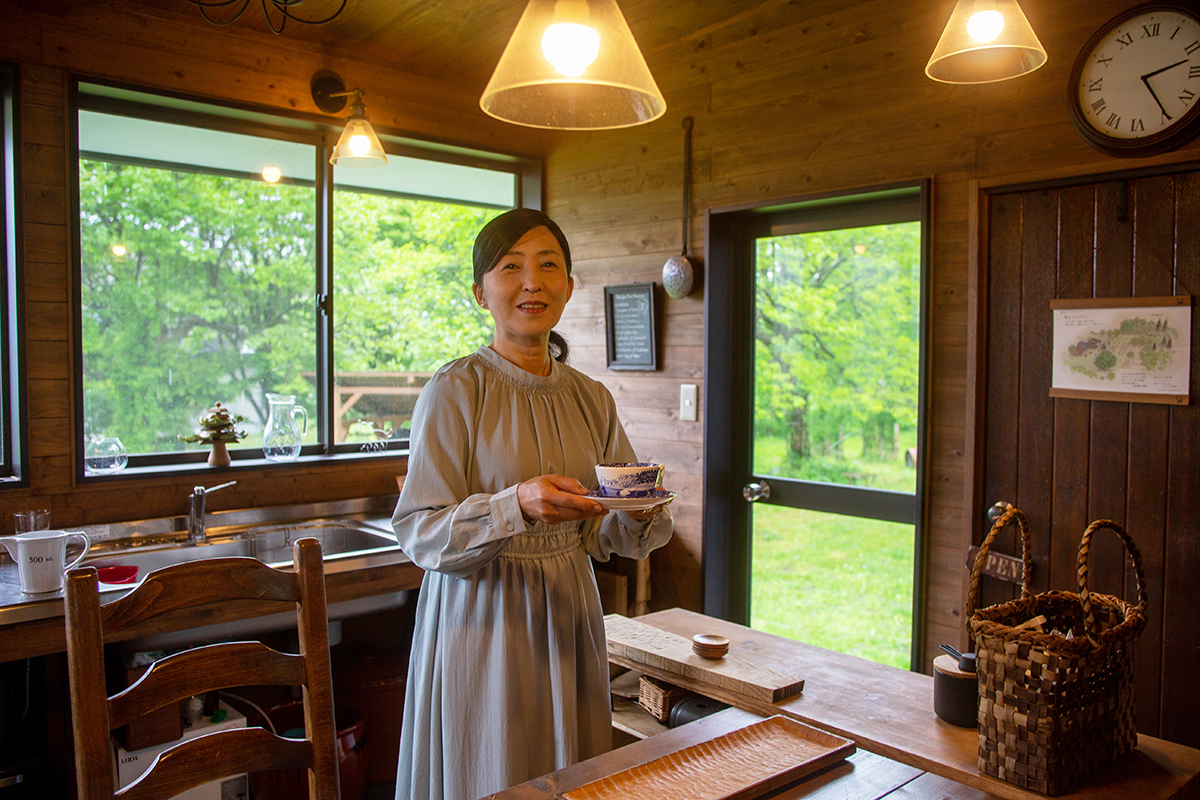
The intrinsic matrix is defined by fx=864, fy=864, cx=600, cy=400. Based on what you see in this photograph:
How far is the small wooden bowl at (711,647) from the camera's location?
1.71 meters

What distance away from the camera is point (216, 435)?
9.74ft

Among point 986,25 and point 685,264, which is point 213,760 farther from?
point 685,264

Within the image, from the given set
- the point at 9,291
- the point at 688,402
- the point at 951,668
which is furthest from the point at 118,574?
the point at 951,668

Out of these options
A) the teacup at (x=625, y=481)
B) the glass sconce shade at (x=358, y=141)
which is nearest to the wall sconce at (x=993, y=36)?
the teacup at (x=625, y=481)

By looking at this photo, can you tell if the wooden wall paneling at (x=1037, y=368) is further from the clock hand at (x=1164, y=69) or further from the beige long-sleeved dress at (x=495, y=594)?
the beige long-sleeved dress at (x=495, y=594)

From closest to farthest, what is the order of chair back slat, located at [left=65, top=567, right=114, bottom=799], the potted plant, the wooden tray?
chair back slat, located at [left=65, top=567, right=114, bottom=799] < the wooden tray < the potted plant

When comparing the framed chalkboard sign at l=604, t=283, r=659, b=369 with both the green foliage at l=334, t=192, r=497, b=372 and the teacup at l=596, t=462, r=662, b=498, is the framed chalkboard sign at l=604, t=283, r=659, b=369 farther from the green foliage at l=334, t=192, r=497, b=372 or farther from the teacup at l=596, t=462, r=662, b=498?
the teacup at l=596, t=462, r=662, b=498

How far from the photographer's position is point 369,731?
2.75 metres

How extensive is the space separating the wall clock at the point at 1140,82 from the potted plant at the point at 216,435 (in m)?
2.77

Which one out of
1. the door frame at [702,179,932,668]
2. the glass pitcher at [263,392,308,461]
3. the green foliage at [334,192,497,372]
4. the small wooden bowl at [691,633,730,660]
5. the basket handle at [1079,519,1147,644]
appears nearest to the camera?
the basket handle at [1079,519,1147,644]

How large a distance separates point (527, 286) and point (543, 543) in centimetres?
46

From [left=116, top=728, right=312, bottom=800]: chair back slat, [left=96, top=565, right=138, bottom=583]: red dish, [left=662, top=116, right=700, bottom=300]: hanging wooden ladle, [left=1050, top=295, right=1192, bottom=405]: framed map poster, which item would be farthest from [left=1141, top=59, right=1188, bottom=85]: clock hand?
[left=96, top=565, right=138, bottom=583]: red dish

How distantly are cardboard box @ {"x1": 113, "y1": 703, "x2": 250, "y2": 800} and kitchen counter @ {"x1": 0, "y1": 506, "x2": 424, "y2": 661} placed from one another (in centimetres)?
31

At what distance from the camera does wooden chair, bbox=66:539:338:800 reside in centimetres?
103
